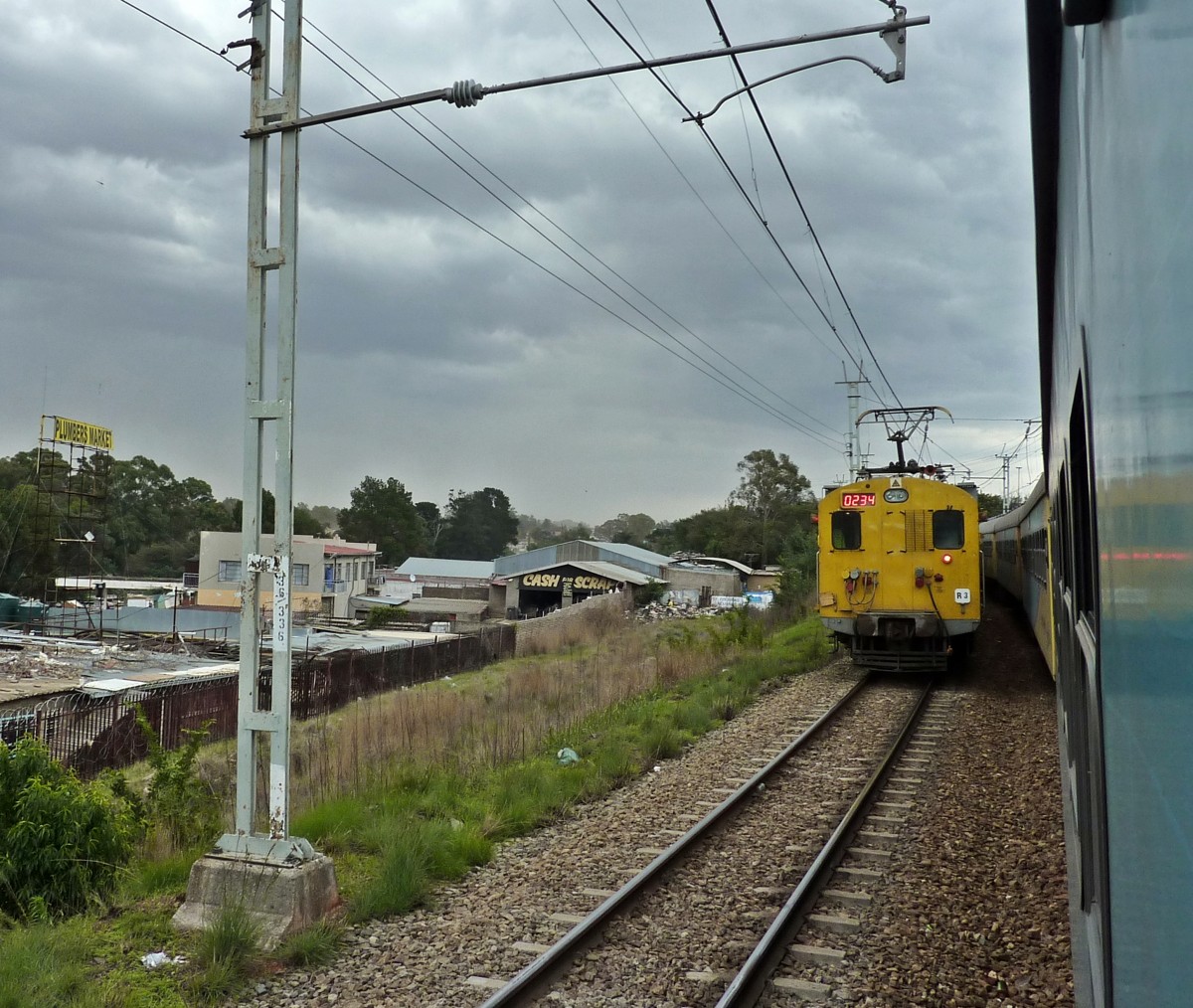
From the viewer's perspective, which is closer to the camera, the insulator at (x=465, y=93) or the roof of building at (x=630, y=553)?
the insulator at (x=465, y=93)

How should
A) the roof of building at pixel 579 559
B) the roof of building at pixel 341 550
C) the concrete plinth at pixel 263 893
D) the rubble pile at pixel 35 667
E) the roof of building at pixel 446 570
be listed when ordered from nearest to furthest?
the concrete plinth at pixel 263 893, the rubble pile at pixel 35 667, the roof of building at pixel 341 550, the roof of building at pixel 579 559, the roof of building at pixel 446 570

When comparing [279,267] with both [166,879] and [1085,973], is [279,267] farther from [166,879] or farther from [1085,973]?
[1085,973]

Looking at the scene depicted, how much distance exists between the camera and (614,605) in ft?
147

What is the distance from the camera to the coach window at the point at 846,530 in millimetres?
15867

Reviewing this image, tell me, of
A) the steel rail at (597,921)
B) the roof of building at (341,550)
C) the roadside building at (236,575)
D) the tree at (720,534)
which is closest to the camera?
the steel rail at (597,921)

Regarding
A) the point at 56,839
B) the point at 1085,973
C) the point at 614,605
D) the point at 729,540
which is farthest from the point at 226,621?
the point at 729,540

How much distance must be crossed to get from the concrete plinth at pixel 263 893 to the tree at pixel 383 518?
103 meters

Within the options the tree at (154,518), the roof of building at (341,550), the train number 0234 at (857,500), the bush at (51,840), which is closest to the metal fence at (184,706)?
the bush at (51,840)

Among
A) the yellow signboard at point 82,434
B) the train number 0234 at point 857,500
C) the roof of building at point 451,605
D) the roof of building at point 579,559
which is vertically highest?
the yellow signboard at point 82,434

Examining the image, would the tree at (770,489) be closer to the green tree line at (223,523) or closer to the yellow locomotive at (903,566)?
the green tree line at (223,523)

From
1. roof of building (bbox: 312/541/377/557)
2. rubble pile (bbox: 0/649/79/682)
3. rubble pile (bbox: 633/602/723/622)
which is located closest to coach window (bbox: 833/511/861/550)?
rubble pile (bbox: 0/649/79/682)

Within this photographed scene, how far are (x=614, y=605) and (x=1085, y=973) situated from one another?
40910 mm

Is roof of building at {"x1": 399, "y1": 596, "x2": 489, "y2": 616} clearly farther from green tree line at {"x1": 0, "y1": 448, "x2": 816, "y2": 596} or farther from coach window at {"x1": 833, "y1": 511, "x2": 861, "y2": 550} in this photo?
coach window at {"x1": 833, "y1": 511, "x2": 861, "y2": 550}

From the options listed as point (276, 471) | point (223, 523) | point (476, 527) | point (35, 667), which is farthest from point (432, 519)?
point (276, 471)
